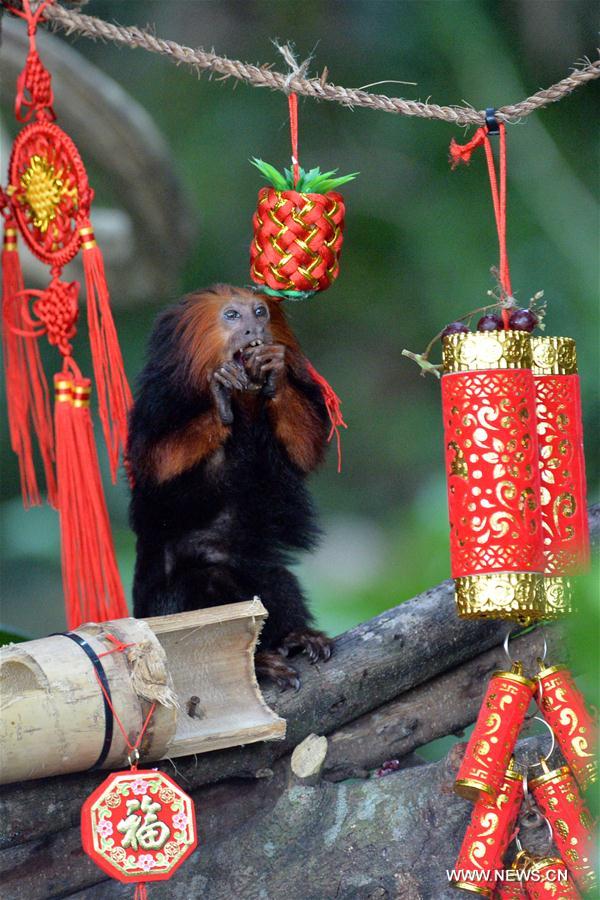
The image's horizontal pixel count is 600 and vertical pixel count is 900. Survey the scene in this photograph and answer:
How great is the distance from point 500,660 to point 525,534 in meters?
0.61

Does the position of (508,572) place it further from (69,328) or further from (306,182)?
(69,328)

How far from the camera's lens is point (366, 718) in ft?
6.33

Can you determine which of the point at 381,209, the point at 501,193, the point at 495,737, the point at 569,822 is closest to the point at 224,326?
the point at 501,193

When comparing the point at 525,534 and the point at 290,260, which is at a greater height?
the point at 290,260

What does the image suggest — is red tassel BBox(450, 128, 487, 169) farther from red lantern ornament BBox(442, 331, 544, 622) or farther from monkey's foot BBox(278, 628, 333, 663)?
monkey's foot BBox(278, 628, 333, 663)

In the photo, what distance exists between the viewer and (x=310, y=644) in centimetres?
193

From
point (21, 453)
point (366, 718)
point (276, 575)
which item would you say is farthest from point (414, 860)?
point (21, 453)

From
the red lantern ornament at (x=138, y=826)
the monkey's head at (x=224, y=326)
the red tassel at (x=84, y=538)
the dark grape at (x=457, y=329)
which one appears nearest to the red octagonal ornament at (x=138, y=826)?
the red lantern ornament at (x=138, y=826)

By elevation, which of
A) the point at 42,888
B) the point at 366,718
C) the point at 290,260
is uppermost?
the point at 290,260

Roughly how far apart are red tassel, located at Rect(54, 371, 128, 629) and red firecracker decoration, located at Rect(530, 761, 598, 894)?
694mm

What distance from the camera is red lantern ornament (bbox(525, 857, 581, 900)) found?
4.76 feet

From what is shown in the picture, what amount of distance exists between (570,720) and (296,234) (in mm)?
716

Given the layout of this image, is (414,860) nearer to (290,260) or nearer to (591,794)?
(591,794)

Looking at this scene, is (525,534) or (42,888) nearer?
(525,534)
